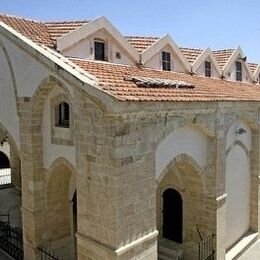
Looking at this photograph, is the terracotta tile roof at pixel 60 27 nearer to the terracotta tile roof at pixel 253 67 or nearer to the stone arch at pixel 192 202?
the stone arch at pixel 192 202

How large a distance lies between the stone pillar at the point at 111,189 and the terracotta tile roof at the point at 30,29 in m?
3.12

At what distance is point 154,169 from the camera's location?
8.31 m

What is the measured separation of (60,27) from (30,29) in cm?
101

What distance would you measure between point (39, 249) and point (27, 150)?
2794 millimetres

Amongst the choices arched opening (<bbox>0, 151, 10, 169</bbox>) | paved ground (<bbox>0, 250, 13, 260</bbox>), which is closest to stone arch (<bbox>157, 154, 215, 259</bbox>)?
paved ground (<bbox>0, 250, 13, 260</bbox>)

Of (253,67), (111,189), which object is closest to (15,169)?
(111,189)

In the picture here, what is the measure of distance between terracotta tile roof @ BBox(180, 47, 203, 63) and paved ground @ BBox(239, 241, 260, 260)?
7980 mm

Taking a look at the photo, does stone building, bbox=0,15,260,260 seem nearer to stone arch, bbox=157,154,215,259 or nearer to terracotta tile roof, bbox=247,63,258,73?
stone arch, bbox=157,154,215,259

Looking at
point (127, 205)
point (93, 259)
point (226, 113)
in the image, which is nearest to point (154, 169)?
point (127, 205)

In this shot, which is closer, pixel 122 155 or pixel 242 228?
pixel 122 155

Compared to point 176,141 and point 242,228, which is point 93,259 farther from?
point 242,228

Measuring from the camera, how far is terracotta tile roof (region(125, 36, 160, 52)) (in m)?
13.2

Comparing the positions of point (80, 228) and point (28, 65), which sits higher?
point (28, 65)

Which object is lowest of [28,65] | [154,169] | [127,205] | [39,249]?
[39,249]
